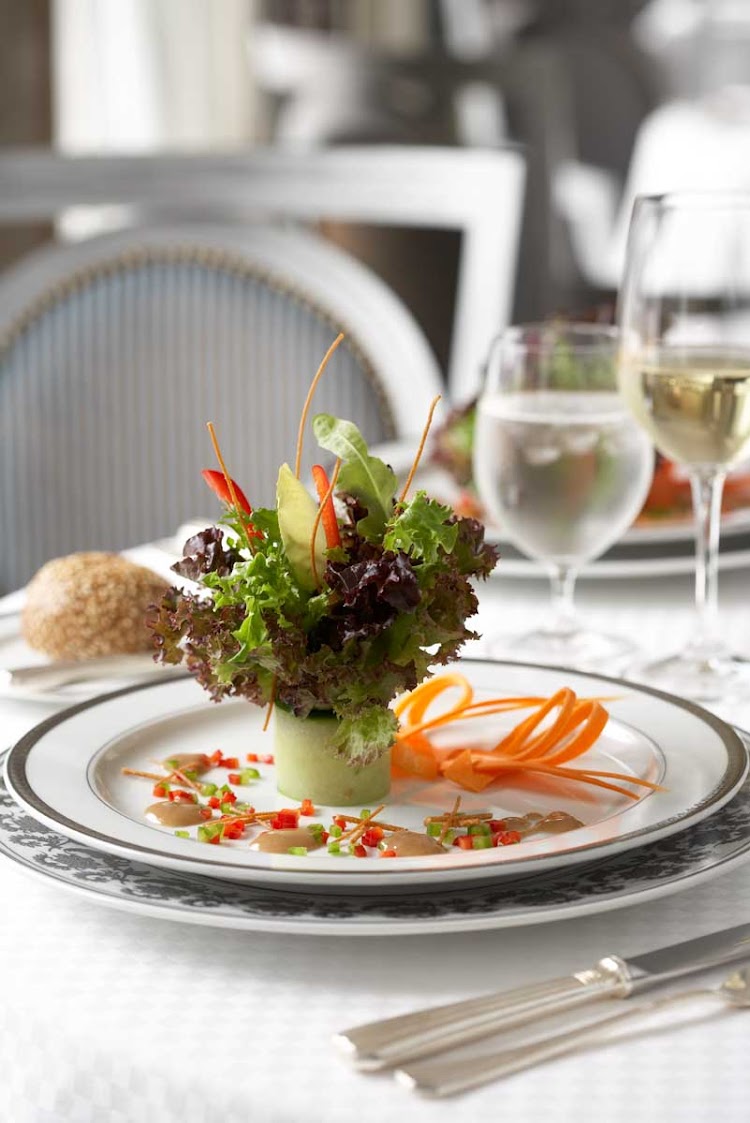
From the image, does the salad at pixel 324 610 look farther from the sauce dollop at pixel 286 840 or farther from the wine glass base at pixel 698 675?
the wine glass base at pixel 698 675

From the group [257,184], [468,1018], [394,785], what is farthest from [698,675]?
[257,184]

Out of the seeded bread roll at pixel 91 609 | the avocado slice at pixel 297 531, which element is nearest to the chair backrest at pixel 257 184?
the seeded bread roll at pixel 91 609

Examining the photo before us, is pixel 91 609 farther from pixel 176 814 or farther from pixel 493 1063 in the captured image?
pixel 493 1063

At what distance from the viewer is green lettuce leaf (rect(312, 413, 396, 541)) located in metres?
0.89

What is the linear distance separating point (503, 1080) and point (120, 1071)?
0.49 ft

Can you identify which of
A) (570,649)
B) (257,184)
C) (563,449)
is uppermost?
(257,184)

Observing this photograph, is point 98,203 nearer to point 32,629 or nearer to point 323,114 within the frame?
point 32,629

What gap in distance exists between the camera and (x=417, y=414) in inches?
85.8

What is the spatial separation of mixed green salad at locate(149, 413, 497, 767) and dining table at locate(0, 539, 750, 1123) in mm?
124

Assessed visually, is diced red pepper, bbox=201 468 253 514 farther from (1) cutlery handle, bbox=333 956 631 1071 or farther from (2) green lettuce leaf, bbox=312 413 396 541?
(1) cutlery handle, bbox=333 956 631 1071

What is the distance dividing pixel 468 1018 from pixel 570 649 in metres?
0.65

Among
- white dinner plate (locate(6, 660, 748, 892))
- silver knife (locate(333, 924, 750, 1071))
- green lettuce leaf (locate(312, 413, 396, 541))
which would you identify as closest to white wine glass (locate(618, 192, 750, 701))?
white dinner plate (locate(6, 660, 748, 892))

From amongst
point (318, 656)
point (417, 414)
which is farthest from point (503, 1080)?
point (417, 414)

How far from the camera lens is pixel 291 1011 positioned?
2.18 ft
